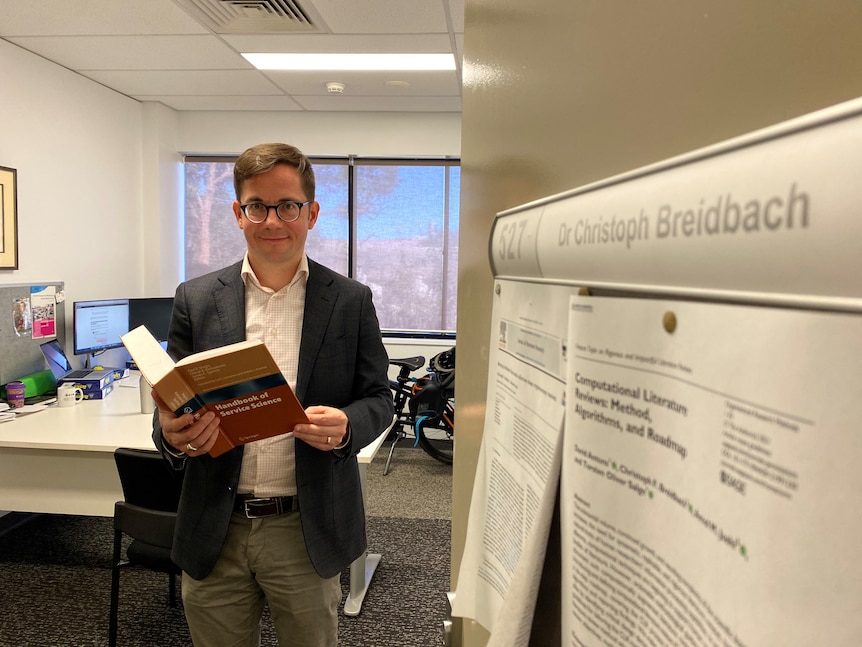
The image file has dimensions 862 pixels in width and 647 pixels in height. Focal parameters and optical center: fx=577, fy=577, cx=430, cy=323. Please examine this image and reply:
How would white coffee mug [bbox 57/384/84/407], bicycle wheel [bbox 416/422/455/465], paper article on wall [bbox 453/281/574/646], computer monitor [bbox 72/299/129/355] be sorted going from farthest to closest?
bicycle wheel [bbox 416/422/455/465] → computer monitor [bbox 72/299/129/355] → white coffee mug [bbox 57/384/84/407] → paper article on wall [bbox 453/281/574/646]

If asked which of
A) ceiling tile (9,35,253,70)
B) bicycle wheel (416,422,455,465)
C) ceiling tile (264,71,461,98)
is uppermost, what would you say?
ceiling tile (264,71,461,98)

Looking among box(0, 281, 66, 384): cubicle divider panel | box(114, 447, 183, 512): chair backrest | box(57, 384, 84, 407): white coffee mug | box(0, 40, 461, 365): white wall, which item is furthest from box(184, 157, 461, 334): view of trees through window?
box(114, 447, 183, 512): chair backrest

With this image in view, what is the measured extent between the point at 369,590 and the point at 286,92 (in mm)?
3198

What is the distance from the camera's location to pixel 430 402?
13.1 feet

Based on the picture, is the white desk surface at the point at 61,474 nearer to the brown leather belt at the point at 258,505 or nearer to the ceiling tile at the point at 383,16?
the brown leather belt at the point at 258,505

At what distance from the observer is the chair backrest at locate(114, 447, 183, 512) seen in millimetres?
1955

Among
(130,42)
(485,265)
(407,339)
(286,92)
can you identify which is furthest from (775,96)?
(407,339)

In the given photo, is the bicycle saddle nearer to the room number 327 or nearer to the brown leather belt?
the brown leather belt

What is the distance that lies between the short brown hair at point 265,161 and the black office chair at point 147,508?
1.06m

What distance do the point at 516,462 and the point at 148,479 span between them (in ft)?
6.33

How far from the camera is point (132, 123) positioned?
417 centimetres

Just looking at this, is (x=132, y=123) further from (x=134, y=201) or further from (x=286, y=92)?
(x=286, y=92)

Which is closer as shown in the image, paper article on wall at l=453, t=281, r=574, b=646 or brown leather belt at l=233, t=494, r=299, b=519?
paper article on wall at l=453, t=281, r=574, b=646

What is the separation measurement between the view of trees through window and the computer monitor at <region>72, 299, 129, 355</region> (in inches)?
44.2
